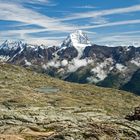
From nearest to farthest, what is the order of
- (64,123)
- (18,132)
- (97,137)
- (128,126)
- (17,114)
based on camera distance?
(97,137)
(128,126)
(18,132)
(64,123)
(17,114)

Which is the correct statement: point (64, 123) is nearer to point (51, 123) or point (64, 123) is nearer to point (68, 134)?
point (51, 123)

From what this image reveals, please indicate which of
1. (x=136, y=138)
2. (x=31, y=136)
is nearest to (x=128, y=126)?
(x=136, y=138)

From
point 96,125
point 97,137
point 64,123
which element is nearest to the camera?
point 97,137

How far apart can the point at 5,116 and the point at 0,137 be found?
58.3ft

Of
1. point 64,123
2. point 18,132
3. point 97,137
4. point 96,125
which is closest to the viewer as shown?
point 97,137

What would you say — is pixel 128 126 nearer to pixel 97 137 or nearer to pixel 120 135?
pixel 120 135

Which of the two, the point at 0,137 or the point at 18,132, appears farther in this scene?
the point at 18,132

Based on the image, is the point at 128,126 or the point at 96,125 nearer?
the point at 96,125

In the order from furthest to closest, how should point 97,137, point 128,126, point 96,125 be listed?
point 128,126
point 96,125
point 97,137

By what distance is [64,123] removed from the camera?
61.6 meters

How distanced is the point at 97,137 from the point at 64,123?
2335 cm

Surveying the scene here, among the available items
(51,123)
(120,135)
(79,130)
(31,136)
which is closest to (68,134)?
(79,130)

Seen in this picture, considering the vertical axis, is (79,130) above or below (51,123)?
above

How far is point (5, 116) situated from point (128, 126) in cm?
2555
